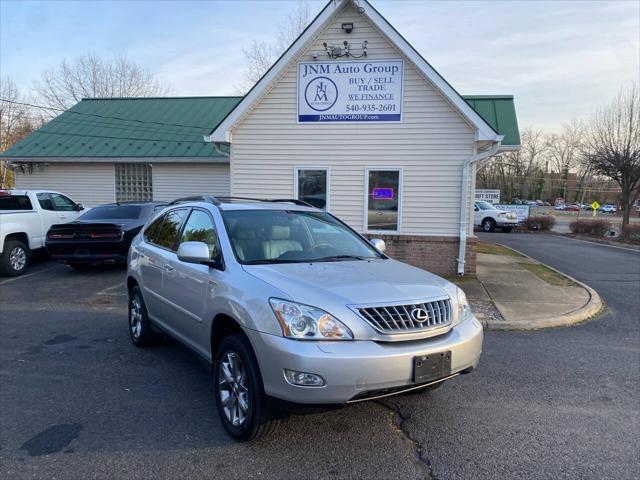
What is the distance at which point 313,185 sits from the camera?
10922mm

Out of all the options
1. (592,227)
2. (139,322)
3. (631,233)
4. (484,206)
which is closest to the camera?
(139,322)

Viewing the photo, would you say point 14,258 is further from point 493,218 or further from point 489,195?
point 489,195

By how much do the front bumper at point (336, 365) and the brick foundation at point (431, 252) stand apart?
25.0 feet

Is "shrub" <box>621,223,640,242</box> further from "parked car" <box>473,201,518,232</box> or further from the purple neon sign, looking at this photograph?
the purple neon sign

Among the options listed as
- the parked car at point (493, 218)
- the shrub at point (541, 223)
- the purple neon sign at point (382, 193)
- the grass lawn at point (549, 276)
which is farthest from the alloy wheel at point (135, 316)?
the shrub at point (541, 223)

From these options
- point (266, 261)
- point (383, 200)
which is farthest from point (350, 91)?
point (266, 261)

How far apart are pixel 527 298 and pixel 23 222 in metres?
10.5

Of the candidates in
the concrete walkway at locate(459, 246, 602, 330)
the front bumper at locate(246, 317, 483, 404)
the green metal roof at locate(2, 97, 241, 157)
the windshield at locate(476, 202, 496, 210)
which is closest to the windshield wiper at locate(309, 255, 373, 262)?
the front bumper at locate(246, 317, 483, 404)

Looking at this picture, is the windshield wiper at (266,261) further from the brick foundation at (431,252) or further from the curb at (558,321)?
the brick foundation at (431,252)

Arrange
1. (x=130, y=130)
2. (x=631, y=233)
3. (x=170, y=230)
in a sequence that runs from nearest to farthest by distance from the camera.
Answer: (x=170, y=230)
(x=130, y=130)
(x=631, y=233)

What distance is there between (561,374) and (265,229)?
338 centimetres

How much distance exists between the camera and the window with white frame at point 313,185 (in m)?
10.8

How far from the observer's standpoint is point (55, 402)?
397 centimetres

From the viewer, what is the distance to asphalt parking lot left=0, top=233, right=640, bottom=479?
3.03m
